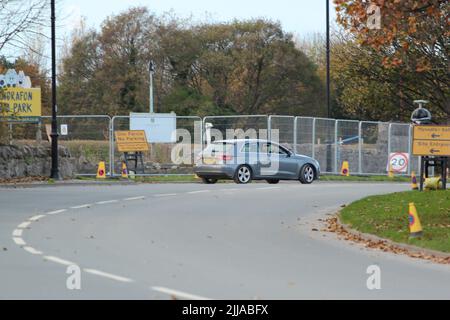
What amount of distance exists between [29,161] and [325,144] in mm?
13507

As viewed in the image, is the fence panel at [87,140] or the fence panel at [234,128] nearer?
the fence panel at [87,140]

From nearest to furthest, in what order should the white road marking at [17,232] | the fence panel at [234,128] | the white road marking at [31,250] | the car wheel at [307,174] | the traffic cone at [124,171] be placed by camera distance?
the white road marking at [31,250], the white road marking at [17,232], the car wheel at [307,174], the traffic cone at [124,171], the fence panel at [234,128]

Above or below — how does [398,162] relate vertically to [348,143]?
below

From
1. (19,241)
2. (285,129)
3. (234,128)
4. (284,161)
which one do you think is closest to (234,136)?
(234,128)

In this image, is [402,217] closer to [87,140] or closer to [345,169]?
[87,140]

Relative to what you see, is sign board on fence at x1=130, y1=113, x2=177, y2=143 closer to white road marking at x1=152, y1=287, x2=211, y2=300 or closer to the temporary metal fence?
the temporary metal fence

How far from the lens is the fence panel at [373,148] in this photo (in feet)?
125

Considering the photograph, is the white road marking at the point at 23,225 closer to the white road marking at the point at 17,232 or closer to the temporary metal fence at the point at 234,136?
the white road marking at the point at 17,232

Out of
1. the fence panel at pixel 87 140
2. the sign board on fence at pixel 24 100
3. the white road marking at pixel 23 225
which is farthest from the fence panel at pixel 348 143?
the white road marking at pixel 23 225

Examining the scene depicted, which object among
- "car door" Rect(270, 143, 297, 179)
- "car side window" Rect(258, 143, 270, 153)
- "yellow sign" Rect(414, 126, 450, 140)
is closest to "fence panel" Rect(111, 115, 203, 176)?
"car door" Rect(270, 143, 297, 179)

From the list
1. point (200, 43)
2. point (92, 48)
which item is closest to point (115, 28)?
point (92, 48)

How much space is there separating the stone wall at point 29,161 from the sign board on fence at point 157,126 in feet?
15.0

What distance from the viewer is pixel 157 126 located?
34.5m

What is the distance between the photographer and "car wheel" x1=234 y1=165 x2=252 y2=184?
28.0 m
